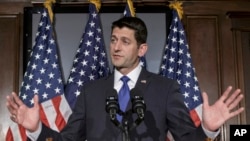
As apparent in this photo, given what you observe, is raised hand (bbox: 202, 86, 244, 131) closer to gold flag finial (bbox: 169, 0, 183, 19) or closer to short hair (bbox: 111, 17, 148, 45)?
short hair (bbox: 111, 17, 148, 45)

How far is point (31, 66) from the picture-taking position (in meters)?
3.16

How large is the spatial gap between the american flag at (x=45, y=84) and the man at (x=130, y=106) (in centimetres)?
119

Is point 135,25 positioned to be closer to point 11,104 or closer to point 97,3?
point 11,104

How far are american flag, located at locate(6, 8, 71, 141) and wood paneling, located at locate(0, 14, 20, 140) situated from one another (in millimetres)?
334

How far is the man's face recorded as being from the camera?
186 cm

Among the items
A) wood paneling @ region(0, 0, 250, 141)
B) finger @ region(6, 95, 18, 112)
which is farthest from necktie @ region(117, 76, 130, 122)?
wood paneling @ region(0, 0, 250, 141)

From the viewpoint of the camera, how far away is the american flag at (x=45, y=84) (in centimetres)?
307

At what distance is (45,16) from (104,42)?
0.58m

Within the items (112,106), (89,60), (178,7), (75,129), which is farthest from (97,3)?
(112,106)

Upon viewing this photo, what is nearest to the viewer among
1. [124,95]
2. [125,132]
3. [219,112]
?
[125,132]

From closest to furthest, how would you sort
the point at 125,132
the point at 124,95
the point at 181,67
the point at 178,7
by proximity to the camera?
the point at 125,132, the point at 124,95, the point at 181,67, the point at 178,7

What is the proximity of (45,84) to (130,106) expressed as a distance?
1.58 meters

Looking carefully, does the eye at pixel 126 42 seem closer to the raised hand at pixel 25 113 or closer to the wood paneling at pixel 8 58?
the raised hand at pixel 25 113

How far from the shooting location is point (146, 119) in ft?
5.67
